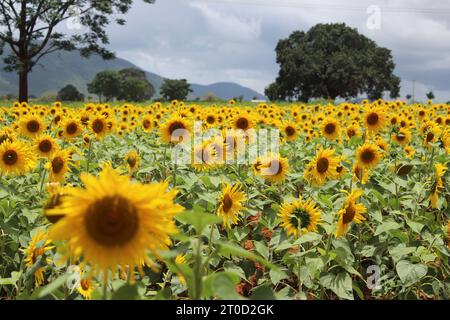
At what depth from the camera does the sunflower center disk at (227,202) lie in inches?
170

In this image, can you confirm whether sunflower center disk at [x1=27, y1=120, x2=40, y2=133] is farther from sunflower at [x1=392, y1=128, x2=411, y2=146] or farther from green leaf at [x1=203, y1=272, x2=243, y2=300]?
green leaf at [x1=203, y1=272, x2=243, y2=300]

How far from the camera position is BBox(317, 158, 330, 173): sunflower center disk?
5.46 metres

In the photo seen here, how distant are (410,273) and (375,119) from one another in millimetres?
3984

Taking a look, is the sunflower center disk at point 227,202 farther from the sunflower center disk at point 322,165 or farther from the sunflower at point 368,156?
the sunflower at point 368,156

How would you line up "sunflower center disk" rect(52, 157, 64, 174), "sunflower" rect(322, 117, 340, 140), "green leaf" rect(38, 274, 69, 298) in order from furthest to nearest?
1. "sunflower" rect(322, 117, 340, 140)
2. "sunflower center disk" rect(52, 157, 64, 174)
3. "green leaf" rect(38, 274, 69, 298)

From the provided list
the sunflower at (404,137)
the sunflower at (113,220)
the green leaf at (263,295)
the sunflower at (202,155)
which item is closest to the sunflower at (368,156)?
the sunflower at (202,155)

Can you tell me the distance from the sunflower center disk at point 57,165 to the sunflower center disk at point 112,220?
3447 millimetres

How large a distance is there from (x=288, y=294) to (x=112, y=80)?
138 meters

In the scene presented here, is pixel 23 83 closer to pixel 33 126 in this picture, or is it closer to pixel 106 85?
pixel 33 126

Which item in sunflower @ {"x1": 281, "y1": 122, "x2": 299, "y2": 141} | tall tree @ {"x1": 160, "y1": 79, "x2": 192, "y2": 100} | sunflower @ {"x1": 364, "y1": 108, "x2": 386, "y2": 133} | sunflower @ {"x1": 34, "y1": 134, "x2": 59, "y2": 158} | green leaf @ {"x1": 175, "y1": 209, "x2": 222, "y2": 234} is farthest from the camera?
tall tree @ {"x1": 160, "y1": 79, "x2": 192, "y2": 100}

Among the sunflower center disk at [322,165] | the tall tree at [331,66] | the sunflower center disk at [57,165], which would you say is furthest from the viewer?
the tall tree at [331,66]

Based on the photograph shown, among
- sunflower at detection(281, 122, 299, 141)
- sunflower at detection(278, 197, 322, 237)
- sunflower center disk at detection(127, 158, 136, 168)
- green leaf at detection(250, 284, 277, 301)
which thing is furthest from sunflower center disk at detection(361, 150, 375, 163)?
green leaf at detection(250, 284, 277, 301)

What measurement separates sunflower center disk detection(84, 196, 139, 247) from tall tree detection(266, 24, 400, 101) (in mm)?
64846
